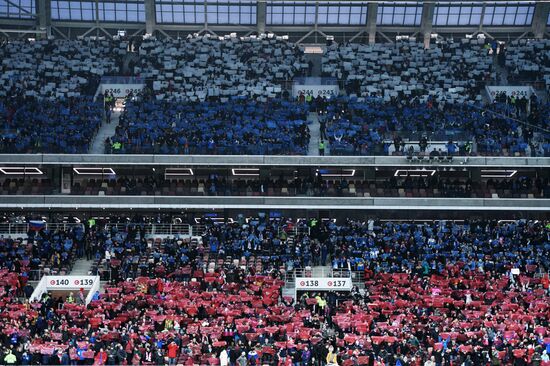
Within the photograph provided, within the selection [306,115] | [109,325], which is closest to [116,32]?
[306,115]

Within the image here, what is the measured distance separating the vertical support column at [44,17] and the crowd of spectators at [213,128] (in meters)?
13.5

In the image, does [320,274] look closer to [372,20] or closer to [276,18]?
[372,20]

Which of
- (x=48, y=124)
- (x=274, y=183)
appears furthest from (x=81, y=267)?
(x=274, y=183)

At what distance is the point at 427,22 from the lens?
323 feet

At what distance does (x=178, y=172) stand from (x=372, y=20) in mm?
21767

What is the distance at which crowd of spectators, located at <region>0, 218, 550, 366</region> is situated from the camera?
63.7m

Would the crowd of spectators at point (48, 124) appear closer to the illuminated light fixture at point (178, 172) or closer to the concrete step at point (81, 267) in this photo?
the illuminated light fixture at point (178, 172)

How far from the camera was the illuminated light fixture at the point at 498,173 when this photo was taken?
270 ft

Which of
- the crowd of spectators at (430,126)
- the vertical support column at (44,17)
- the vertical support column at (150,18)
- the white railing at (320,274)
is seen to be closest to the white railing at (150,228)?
the white railing at (320,274)

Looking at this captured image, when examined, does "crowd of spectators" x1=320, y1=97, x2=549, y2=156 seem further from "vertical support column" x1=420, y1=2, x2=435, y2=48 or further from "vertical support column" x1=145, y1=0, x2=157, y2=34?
"vertical support column" x1=145, y1=0, x2=157, y2=34

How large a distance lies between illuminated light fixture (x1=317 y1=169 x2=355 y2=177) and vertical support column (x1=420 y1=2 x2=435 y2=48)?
18344 millimetres

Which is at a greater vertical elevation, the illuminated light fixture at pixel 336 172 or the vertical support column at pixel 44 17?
the vertical support column at pixel 44 17

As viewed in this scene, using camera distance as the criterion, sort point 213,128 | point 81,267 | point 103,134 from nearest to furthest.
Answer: point 81,267 → point 213,128 → point 103,134

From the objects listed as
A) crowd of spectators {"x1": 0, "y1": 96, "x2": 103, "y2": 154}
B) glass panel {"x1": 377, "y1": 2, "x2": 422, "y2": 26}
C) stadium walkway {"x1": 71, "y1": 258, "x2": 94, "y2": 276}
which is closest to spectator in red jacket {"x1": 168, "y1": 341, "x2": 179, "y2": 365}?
stadium walkway {"x1": 71, "y1": 258, "x2": 94, "y2": 276}
